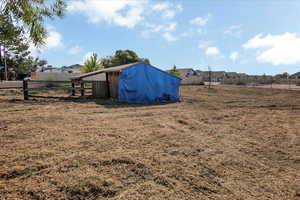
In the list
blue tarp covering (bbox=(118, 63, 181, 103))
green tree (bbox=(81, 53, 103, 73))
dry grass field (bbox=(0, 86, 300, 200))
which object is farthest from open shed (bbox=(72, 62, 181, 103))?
green tree (bbox=(81, 53, 103, 73))

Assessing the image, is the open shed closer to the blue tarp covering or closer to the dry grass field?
the blue tarp covering

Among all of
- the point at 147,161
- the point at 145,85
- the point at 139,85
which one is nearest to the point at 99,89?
the point at 139,85

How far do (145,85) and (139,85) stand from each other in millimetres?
381

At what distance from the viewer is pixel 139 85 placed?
Result: 1120 cm

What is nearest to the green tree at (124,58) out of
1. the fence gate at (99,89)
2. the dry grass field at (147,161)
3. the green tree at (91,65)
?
the green tree at (91,65)

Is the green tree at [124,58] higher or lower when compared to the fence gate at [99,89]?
higher

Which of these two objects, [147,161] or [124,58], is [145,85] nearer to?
[147,161]

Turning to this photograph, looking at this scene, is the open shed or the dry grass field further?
the open shed

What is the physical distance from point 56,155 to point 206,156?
266cm

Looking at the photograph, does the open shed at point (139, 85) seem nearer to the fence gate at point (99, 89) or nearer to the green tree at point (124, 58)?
A: the fence gate at point (99, 89)

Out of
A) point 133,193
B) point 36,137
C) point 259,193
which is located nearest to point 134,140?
point 133,193

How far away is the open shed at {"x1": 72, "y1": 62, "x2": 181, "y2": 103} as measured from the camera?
10969 mm

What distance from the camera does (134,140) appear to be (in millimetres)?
4188

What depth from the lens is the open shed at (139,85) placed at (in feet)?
36.0
